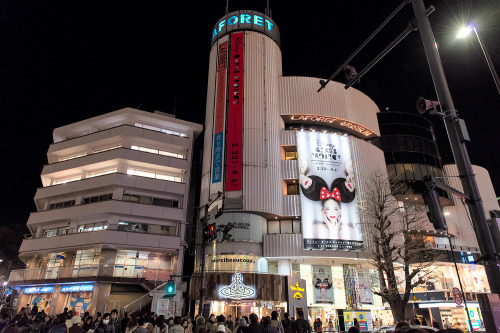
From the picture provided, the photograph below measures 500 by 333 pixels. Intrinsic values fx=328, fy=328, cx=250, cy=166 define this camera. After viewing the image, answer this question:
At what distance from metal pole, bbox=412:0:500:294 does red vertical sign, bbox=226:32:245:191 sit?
84.6 ft

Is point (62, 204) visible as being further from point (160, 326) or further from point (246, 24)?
point (160, 326)

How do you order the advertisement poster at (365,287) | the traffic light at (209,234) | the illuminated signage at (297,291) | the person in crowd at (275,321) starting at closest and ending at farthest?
the person in crowd at (275,321) → the traffic light at (209,234) → the illuminated signage at (297,291) → the advertisement poster at (365,287)

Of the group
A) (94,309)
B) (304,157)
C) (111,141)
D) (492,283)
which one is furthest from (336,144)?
(492,283)

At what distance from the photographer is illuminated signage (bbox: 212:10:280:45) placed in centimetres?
3966

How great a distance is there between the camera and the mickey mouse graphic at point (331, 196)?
106ft

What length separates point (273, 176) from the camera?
33312 mm

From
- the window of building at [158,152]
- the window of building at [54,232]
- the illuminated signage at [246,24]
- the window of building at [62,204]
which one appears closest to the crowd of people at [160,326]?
the window of building at [54,232]

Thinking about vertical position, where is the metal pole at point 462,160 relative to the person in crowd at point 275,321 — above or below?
above

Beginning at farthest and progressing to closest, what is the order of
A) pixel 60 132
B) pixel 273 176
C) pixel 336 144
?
pixel 60 132 < pixel 336 144 < pixel 273 176

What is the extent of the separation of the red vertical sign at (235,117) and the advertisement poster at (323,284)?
1176 cm

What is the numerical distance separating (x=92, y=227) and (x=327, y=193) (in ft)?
79.8

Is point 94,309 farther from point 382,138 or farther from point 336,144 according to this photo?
point 382,138

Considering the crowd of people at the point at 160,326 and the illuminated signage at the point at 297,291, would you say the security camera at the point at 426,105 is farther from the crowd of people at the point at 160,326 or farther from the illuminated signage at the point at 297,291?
the illuminated signage at the point at 297,291

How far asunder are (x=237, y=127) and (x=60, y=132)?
2195 centimetres
